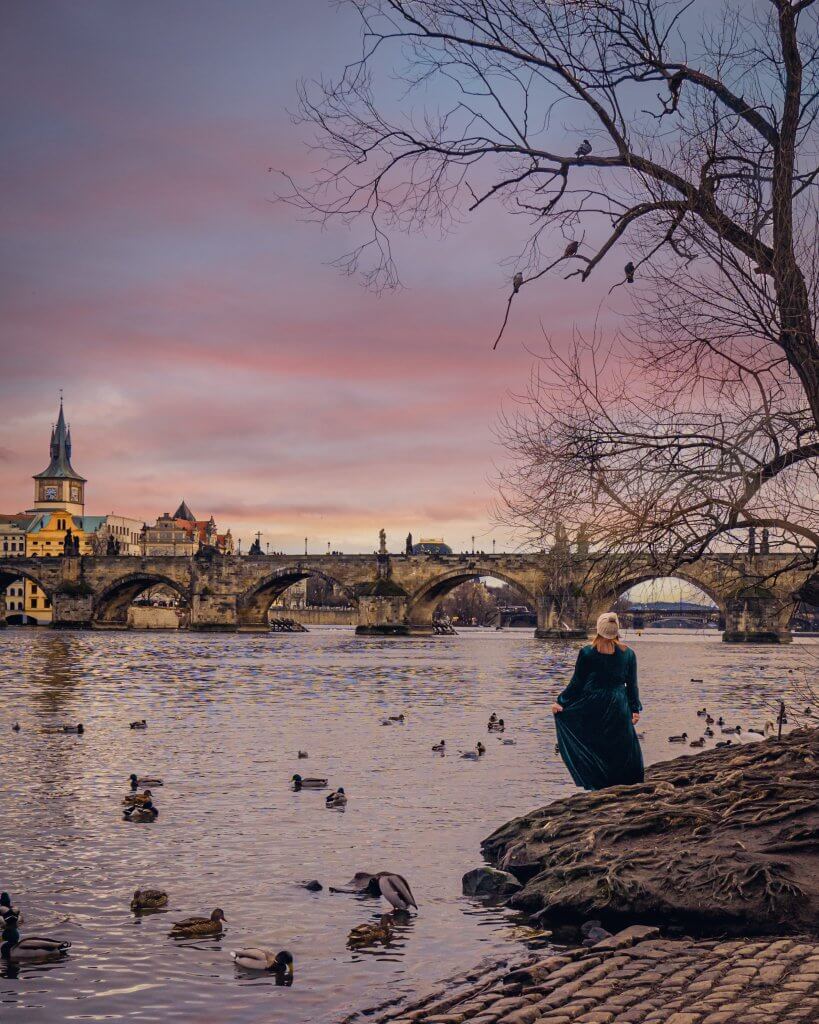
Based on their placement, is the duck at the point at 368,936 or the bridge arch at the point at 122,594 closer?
the duck at the point at 368,936

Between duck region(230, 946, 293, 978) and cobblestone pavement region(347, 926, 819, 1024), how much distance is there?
33.8 inches

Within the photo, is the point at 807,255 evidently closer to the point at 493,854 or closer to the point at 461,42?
the point at 461,42

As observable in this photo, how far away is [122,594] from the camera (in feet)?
330

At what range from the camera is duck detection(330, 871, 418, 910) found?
825 centimetres

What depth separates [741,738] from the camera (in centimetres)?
1897

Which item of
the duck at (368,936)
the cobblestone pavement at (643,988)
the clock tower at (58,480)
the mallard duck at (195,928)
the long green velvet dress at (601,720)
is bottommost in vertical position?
the duck at (368,936)

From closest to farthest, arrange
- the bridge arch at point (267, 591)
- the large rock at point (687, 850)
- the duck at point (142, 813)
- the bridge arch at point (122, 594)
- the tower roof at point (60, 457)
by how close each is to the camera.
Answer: the large rock at point (687, 850) → the duck at point (142, 813) → the bridge arch at point (267, 591) → the bridge arch at point (122, 594) → the tower roof at point (60, 457)

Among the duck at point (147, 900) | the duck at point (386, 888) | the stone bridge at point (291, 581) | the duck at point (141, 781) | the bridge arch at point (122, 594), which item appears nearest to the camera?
the duck at point (147, 900)

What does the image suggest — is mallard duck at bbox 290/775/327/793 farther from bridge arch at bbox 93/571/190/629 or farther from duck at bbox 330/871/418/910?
bridge arch at bbox 93/571/190/629

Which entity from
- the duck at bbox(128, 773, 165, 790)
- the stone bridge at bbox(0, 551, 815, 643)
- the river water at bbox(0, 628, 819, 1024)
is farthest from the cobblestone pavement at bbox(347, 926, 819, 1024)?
the stone bridge at bbox(0, 551, 815, 643)

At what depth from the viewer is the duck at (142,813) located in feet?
37.2

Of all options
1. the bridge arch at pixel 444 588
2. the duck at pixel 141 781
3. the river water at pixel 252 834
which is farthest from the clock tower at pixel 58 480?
the duck at pixel 141 781

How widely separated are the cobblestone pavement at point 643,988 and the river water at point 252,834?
55cm

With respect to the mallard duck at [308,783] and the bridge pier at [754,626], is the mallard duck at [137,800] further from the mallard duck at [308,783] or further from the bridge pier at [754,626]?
the bridge pier at [754,626]
